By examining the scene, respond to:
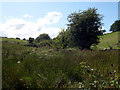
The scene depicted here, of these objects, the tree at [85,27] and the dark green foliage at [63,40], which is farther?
the dark green foliage at [63,40]

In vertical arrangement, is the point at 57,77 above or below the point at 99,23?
below

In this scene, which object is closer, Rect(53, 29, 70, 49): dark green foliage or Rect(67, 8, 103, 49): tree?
Rect(67, 8, 103, 49): tree

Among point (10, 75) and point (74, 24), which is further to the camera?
point (74, 24)

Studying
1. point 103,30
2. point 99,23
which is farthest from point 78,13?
point 103,30

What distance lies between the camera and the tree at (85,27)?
1295cm

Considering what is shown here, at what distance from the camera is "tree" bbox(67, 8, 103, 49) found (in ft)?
42.5

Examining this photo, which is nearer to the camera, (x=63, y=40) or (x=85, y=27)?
(x=85, y=27)

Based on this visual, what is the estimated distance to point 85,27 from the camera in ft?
42.6

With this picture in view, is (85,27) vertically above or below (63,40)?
above

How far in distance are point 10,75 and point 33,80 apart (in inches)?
26.0

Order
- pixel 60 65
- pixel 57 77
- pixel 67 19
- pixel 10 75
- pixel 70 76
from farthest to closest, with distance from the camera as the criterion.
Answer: pixel 67 19
pixel 60 65
pixel 70 76
pixel 57 77
pixel 10 75

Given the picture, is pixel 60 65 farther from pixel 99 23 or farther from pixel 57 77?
pixel 99 23

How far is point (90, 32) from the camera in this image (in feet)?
42.8

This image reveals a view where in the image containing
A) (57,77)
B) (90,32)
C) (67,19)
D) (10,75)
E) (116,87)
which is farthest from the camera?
(67,19)
